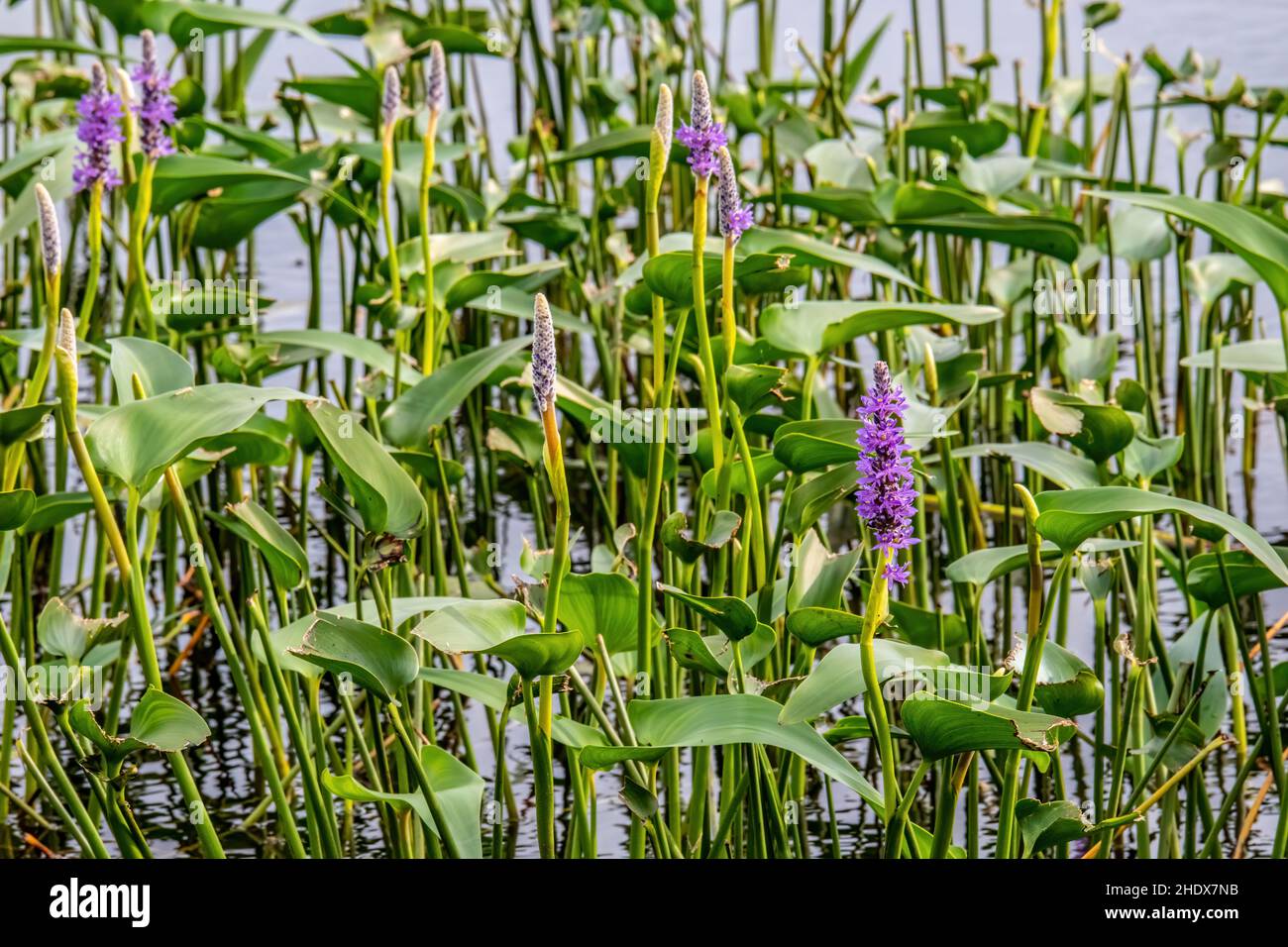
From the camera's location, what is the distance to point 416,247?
129 cm

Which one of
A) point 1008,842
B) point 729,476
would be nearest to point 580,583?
point 729,476

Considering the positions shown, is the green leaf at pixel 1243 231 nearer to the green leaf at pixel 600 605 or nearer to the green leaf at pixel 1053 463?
the green leaf at pixel 1053 463

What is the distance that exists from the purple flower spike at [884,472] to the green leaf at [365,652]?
22 cm

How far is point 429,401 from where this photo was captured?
98cm

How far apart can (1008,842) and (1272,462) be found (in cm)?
140

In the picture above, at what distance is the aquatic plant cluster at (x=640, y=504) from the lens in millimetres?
742

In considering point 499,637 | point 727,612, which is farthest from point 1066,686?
point 499,637

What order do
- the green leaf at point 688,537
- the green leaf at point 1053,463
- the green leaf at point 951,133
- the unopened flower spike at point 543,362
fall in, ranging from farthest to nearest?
the green leaf at point 951,133, the green leaf at point 1053,463, the green leaf at point 688,537, the unopened flower spike at point 543,362

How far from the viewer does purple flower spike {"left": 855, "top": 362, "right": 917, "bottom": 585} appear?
0.62 m

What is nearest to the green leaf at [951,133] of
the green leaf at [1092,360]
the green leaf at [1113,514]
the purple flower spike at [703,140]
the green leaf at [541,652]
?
the green leaf at [1092,360]

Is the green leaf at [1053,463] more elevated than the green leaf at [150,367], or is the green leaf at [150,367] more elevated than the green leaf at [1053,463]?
the green leaf at [150,367]

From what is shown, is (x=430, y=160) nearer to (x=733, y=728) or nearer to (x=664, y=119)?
(x=664, y=119)

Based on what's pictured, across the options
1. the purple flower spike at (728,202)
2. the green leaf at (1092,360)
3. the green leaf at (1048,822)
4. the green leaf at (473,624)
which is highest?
the purple flower spike at (728,202)
